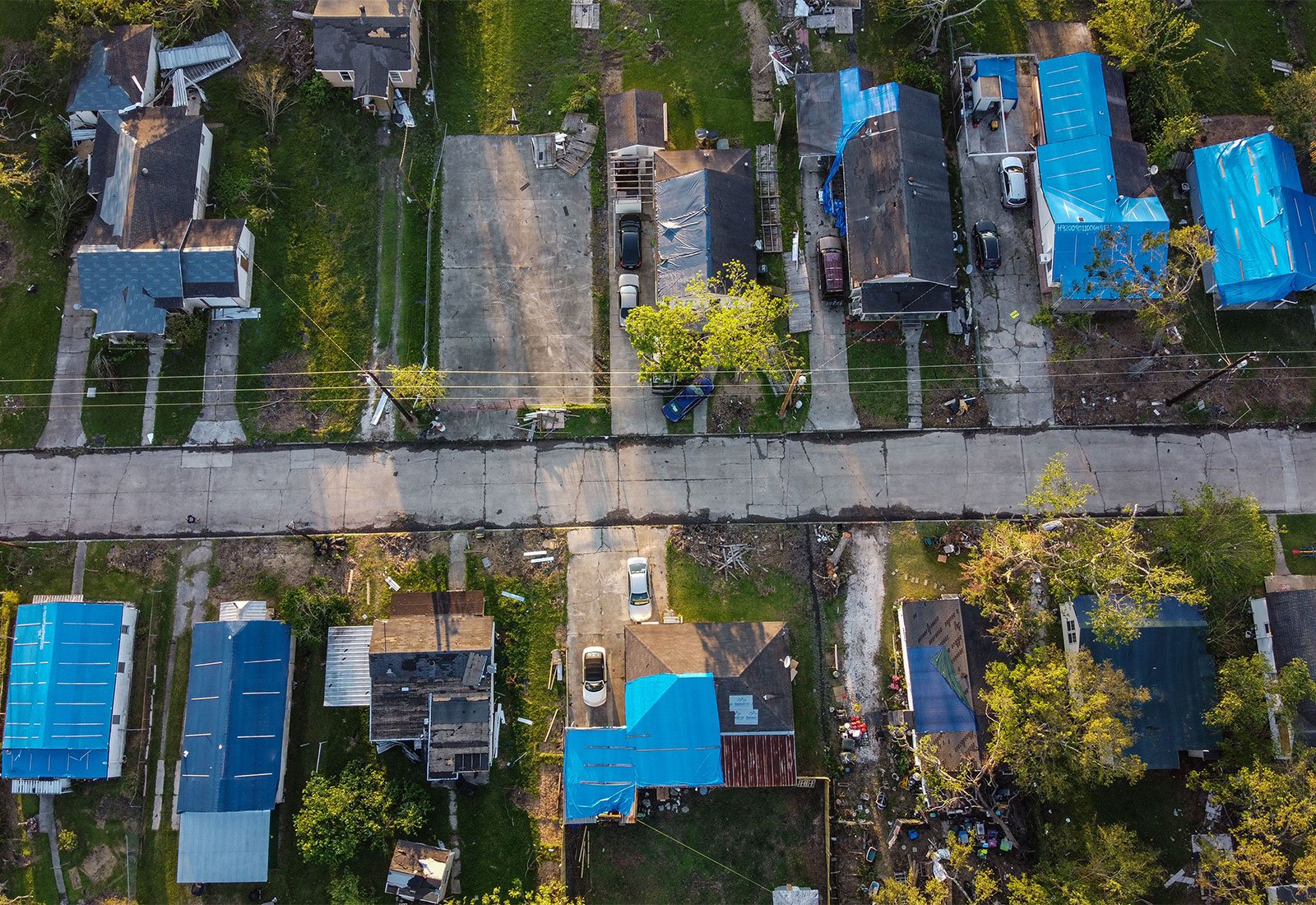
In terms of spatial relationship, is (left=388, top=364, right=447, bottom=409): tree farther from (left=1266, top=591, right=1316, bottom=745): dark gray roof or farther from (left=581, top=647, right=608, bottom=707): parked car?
(left=1266, top=591, right=1316, bottom=745): dark gray roof

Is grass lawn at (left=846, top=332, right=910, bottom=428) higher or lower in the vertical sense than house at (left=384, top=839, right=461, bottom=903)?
higher

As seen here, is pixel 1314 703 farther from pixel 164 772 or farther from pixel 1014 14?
pixel 164 772

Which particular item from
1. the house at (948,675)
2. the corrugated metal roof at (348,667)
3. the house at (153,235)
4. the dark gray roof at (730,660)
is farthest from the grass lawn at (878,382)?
the house at (153,235)

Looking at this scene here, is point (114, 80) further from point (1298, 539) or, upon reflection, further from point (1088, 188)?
point (1298, 539)

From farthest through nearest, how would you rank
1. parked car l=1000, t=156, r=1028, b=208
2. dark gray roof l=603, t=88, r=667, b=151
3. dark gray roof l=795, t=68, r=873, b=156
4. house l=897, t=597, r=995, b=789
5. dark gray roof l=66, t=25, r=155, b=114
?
dark gray roof l=66, t=25, r=155, b=114 < dark gray roof l=795, t=68, r=873, b=156 < parked car l=1000, t=156, r=1028, b=208 < dark gray roof l=603, t=88, r=667, b=151 < house l=897, t=597, r=995, b=789

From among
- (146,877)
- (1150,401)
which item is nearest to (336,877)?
(146,877)

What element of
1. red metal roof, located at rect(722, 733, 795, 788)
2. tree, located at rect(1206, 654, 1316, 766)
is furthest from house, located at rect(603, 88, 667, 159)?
tree, located at rect(1206, 654, 1316, 766)
